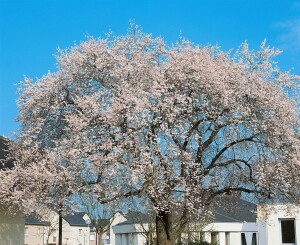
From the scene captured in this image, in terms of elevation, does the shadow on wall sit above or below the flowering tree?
below

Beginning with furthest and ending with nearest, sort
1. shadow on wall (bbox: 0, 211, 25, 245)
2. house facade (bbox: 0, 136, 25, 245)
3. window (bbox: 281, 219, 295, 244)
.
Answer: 1. window (bbox: 281, 219, 295, 244)
2. shadow on wall (bbox: 0, 211, 25, 245)
3. house facade (bbox: 0, 136, 25, 245)

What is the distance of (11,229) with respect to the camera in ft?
80.1

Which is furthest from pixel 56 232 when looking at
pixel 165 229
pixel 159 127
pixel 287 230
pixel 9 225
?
pixel 159 127

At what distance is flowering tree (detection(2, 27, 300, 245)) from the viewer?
19.4m

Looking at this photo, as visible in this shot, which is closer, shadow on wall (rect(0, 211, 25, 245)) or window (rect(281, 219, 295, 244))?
shadow on wall (rect(0, 211, 25, 245))

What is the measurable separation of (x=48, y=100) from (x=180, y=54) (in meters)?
5.79

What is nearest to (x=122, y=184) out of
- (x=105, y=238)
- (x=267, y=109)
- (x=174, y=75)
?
(x=174, y=75)

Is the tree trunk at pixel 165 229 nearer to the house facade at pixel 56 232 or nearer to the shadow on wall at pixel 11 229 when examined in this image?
the shadow on wall at pixel 11 229

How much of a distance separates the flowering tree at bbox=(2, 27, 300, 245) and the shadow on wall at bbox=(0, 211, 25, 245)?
12.0ft

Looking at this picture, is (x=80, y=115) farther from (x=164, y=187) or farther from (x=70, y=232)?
(x=70, y=232)

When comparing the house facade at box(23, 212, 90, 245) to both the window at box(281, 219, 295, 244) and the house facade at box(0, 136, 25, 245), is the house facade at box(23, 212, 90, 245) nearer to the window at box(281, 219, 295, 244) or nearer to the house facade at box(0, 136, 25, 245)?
the window at box(281, 219, 295, 244)

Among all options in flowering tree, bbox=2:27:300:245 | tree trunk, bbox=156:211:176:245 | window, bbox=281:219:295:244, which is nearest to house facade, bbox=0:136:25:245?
flowering tree, bbox=2:27:300:245

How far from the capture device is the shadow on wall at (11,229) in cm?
2392

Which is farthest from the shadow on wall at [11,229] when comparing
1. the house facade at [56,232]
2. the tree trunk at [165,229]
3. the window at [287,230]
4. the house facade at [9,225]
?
the house facade at [56,232]
